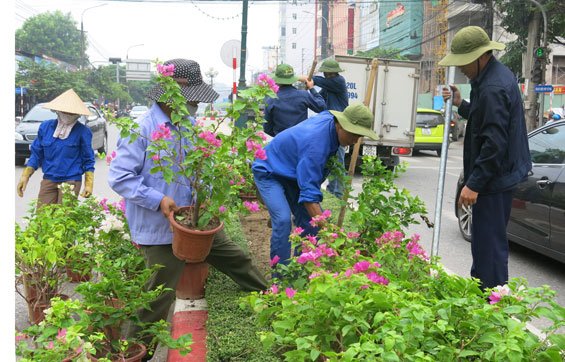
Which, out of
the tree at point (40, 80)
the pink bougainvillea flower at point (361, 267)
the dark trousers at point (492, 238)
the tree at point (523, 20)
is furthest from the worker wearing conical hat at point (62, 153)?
the tree at point (40, 80)

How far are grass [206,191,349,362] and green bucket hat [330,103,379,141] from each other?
99cm

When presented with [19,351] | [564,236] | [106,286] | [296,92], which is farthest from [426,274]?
[296,92]

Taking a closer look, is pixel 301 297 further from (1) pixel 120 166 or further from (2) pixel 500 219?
(2) pixel 500 219

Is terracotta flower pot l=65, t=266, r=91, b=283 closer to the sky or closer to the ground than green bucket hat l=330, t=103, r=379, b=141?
closer to the ground

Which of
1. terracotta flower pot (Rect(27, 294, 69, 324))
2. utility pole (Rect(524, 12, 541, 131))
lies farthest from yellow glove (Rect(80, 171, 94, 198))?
utility pole (Rect(524, 12, 541, 131))

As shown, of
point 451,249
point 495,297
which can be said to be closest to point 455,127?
point 451,249

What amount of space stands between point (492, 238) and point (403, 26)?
52.8 meters

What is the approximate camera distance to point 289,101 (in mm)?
7887

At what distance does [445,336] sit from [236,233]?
4.52 meters

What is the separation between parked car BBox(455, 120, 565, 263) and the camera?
242 inches

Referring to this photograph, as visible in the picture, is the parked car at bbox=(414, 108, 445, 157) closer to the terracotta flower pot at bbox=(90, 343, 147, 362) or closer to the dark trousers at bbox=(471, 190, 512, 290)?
the dark trousers at bbox=(471, 190, 512, 290)

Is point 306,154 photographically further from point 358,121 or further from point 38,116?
point 38,116

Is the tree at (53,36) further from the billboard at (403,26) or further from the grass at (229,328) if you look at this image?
the grass at (229,328)

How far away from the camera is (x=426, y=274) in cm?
320
